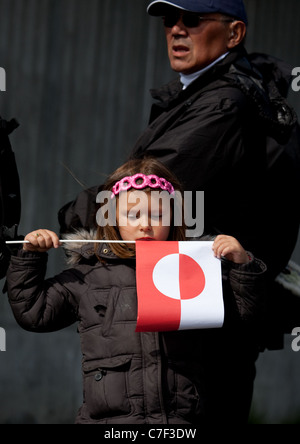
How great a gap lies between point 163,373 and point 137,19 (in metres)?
2.87

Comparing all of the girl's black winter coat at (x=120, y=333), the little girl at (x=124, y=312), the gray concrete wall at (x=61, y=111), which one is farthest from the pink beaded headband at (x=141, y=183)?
the gray concrete wall at (x=61, y=111)

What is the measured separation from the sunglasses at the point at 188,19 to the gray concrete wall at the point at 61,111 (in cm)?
150

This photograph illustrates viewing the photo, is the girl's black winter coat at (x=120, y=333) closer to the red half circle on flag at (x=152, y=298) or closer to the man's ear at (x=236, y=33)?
the red half circle on flag at (x=152, y=298)

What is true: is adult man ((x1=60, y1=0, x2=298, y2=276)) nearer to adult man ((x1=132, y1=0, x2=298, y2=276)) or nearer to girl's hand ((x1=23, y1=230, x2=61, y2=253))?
adult man ((x1=132, y1=0, x2=298, y2=276))

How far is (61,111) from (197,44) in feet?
5.36

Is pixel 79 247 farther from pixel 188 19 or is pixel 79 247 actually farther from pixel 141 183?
pixel 188 19

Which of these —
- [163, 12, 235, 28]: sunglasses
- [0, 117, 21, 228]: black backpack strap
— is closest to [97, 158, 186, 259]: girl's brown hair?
[0, 117, 21, 228]: black backpack strap

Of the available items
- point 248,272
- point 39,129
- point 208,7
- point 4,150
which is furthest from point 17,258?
point 39,129

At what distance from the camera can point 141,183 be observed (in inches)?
113

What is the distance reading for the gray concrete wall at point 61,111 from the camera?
482 centimetres

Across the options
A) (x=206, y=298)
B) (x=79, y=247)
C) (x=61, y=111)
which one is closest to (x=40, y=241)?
(x=79, y=247)

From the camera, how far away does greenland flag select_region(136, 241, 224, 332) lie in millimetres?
2684

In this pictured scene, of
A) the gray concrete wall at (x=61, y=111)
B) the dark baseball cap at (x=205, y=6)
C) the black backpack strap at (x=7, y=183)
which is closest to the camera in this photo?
the black backpack strap at (x=7, y=183)

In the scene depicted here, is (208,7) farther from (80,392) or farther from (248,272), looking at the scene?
(80,392)
